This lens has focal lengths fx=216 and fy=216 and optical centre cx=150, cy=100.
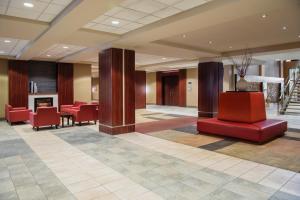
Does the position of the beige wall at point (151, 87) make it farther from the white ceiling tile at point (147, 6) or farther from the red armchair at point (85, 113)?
the white ceiling tile at point (147, 6)

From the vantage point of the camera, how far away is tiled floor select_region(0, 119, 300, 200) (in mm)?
3023

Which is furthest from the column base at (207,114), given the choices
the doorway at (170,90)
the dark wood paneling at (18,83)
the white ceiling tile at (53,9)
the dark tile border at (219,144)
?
the dark wood paneling at (18,83)

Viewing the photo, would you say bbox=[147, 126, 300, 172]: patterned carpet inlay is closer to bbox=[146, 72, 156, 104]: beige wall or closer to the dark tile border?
the dark tile border

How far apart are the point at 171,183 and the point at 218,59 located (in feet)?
26.6

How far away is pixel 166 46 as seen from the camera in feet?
25.2

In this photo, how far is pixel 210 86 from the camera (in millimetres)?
10289

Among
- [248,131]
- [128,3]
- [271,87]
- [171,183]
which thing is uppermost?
[128,3]

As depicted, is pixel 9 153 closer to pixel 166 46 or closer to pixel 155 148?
pixel 155 148

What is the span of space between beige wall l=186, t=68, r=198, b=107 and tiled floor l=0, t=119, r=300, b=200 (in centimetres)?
1052

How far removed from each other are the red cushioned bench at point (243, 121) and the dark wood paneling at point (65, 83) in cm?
795

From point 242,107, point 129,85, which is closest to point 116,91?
point 129,85

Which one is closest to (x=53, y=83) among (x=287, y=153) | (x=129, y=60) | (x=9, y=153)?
(x=129, y=60)

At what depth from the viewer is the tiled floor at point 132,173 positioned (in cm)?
302

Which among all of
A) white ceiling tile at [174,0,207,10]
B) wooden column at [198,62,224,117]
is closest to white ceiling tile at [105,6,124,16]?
white ceiling tile at [174,0,207,10]
